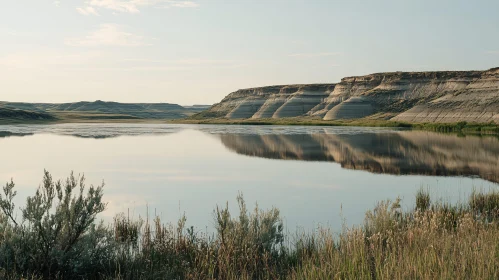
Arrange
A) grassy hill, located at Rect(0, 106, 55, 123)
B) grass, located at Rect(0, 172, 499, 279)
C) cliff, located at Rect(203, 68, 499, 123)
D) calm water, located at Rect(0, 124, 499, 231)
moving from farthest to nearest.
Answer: grassy hill, located at Rect(0, 106, 55, 123) < cliff, located at Rect(203, 68, 499, 123) < calm water, located at Rect(0, 124, 499, 231) < grass, located at Rect(0, 172, 499, 279)

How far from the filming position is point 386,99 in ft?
437

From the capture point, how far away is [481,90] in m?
87.9

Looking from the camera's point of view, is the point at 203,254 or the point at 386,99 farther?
the point at 386,99

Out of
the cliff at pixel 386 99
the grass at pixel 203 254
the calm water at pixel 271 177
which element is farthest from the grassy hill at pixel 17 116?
the grass at pixel 203 254

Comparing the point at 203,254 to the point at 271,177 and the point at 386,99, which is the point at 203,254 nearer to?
the point at 271,177

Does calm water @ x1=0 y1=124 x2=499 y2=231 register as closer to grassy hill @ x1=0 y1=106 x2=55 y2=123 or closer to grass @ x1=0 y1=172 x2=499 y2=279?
grass @ x1=0 y1=172 x2=499 y2=279

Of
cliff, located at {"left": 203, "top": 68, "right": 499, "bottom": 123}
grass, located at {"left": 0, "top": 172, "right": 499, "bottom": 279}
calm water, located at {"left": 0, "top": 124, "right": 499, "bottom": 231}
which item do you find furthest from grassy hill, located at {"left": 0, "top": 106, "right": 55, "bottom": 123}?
grass, located at {"left": 0, "top": 172, "right": 499, "bottom": 279}

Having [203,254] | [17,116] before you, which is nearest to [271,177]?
[203,254]

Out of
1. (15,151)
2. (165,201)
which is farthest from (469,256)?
(15,151)

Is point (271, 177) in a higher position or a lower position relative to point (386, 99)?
lower

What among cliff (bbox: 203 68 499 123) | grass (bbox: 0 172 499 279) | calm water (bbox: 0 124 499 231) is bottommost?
calm water (bbox: 0 124 499 231)

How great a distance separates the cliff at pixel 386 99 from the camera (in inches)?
3332

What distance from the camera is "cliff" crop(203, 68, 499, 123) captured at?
84625 mm

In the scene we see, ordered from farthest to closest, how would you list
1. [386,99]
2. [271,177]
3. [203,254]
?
[386,99], [271,177], [203,254]
